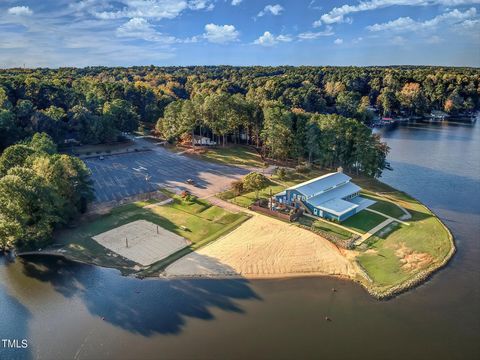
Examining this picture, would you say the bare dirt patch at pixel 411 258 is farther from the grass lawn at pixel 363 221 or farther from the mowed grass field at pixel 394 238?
the grass lawn at pixel 363 221

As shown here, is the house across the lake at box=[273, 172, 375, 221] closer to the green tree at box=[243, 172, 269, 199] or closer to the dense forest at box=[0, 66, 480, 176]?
the green tree at box=[243, 172, 269, 199]

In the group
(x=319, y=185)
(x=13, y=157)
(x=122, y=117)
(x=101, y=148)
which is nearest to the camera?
(x=13, y=157)

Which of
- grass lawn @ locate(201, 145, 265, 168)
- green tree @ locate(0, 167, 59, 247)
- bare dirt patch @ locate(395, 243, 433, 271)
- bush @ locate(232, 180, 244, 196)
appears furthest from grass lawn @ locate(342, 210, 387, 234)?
green tree @ locate(0, 167, 59, 247)

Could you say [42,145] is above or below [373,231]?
above

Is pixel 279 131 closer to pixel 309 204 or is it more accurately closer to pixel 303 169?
pixel 303 169

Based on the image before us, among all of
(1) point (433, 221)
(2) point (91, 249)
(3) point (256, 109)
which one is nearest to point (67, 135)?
(3) point (256, 109)

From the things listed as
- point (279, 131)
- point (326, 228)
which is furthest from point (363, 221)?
point (279, 131)

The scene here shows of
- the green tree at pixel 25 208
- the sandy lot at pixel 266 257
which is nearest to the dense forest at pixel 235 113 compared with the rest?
the sandy lot at pixel 266 257

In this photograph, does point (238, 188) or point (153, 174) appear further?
point (153, 174)
